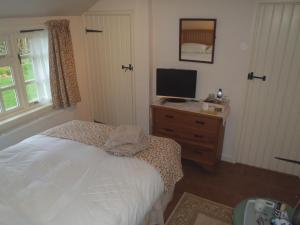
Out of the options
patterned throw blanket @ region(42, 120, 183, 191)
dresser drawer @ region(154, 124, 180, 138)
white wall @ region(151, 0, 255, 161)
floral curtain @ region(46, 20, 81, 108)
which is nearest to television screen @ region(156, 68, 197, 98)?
white wall @ region(151, 0, 255, 161)

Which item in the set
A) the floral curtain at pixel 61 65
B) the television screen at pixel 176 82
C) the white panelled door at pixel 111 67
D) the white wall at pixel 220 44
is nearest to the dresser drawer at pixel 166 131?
the television screen at pixel 176 82

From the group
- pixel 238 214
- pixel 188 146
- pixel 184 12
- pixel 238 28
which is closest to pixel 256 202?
pixel 238 214

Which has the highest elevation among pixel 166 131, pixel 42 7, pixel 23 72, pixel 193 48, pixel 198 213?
pixel 42 7

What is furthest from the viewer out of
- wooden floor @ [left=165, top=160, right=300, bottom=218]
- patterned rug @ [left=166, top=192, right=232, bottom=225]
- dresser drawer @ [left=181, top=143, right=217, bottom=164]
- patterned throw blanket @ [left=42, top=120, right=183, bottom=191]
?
dresser drawer @ [left=181, top=143, right=217, bottom=164]

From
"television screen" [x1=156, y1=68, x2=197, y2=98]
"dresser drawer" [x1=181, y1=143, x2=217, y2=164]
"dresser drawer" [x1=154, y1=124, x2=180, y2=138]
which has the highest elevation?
"television screen" [x1=156, y1=68, x2=197, y2=98]

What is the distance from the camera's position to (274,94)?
2.95m

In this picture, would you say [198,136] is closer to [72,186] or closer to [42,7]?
[72,186]

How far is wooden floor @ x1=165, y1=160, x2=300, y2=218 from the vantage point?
2797mm

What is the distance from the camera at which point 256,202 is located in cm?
198

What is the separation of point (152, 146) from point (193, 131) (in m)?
0.86

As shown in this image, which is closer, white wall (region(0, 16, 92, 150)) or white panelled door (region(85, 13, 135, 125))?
white wall (region(0, 16, 92, 150))

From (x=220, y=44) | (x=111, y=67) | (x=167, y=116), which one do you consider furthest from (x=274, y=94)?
(x=111, y=67)

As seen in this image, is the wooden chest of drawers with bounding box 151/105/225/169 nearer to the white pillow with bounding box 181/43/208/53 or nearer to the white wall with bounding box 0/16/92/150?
the white pillow with bounding box 181/43/208/53

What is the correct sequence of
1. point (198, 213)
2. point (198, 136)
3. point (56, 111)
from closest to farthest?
point (198, 213), point (198, 136), point (56, 111)
